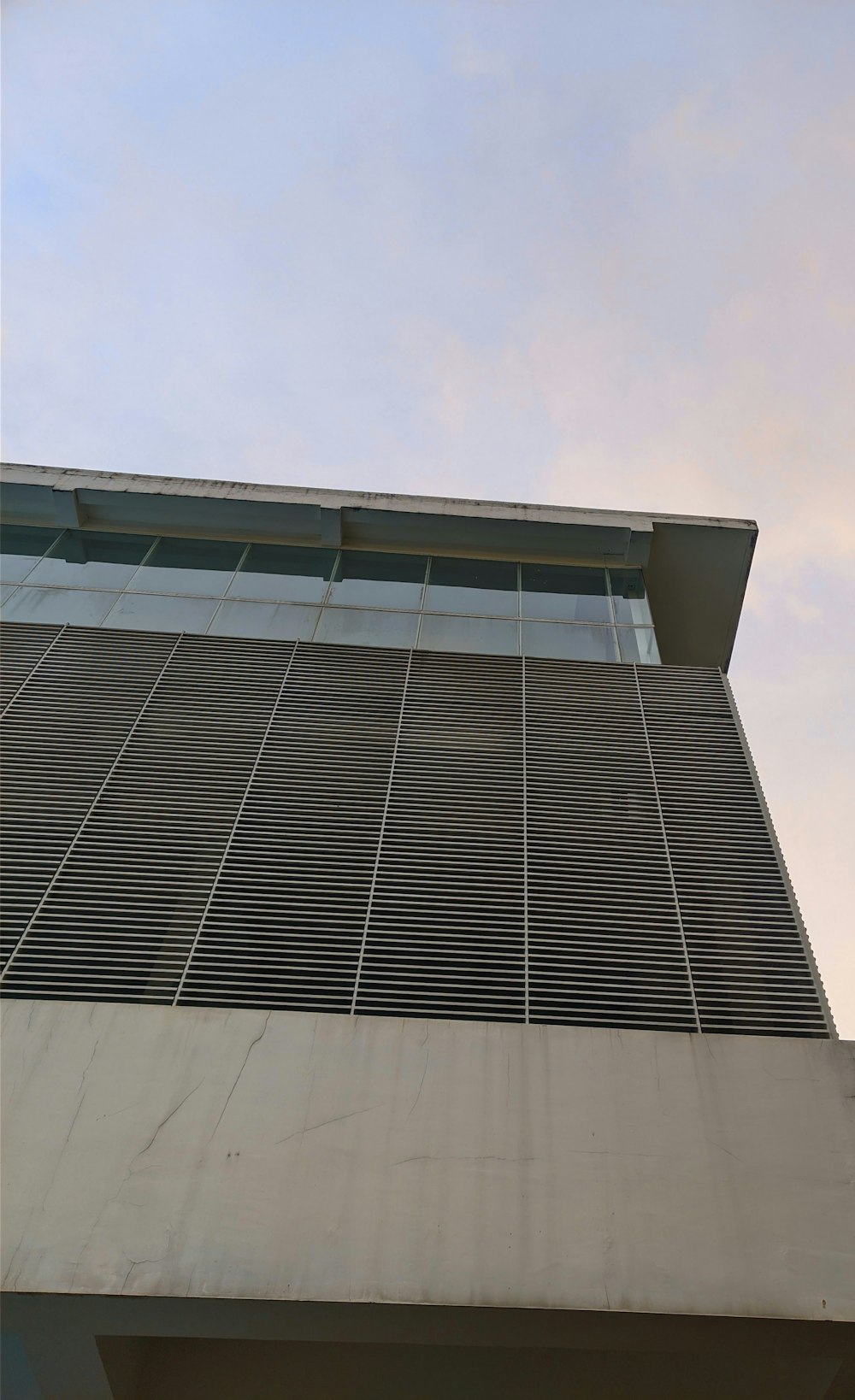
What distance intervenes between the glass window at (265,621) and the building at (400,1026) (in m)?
0.07

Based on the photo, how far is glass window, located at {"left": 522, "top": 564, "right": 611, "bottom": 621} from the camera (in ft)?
37.9

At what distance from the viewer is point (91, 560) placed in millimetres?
12133

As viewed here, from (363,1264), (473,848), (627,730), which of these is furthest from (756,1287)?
(627,730)

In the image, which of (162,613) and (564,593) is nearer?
(162,613)

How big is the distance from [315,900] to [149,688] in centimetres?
354

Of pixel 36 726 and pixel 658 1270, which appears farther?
pixel 36 726

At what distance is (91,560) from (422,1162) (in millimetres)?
9244

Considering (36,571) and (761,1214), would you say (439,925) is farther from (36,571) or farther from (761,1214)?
(36,571)

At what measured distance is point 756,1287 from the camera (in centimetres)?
517

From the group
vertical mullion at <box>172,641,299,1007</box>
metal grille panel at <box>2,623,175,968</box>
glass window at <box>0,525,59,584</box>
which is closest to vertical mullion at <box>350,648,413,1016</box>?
vertical mullion at <box>172,641,299,1007</box>

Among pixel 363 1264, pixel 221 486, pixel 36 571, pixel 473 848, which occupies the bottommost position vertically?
pixel 363 1264

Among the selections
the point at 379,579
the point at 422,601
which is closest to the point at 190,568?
the point at 379,579

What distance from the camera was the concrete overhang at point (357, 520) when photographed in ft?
41.4

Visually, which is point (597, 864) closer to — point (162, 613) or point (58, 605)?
point (162, 613)
